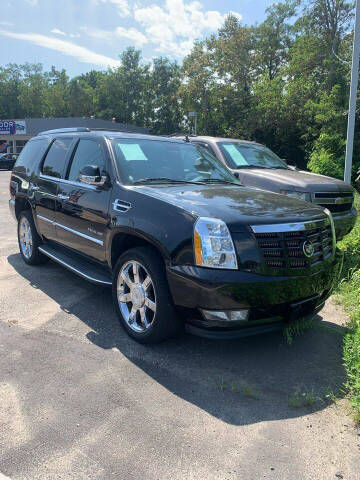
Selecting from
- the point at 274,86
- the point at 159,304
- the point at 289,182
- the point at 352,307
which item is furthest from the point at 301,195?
the point at 274,86

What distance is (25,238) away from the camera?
6176mm

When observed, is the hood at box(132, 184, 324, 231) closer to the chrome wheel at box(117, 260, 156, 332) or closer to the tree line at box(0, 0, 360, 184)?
the chrome wheel at box(117, 260, 156, 332)

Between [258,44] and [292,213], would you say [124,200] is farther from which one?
[258,44]

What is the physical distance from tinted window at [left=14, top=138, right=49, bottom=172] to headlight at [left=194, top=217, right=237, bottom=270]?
357 cm

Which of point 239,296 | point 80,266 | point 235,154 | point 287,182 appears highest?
point 235,154

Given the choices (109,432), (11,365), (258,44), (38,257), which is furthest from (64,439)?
(258,44)

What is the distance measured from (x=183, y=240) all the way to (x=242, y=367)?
3.70 ft

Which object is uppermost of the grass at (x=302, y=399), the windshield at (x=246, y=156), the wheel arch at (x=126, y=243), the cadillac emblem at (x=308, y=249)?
the windshield at (x=246, y=156)

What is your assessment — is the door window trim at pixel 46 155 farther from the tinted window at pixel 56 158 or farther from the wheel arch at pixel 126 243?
the wheel arch at pixel 126 243

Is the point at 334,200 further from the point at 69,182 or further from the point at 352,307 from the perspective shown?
the point at 69,182

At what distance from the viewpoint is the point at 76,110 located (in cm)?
7100

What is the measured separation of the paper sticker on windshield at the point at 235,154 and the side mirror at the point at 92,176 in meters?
3.76

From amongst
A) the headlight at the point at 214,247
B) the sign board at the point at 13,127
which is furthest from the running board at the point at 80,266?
the sign board at the point at 13,127

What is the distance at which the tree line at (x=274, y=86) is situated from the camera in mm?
20828
